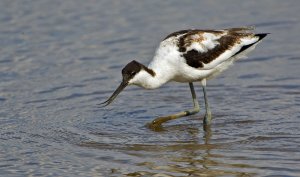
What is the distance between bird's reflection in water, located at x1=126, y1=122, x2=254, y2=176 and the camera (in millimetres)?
8320

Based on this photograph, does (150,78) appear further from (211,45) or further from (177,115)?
(211,45)

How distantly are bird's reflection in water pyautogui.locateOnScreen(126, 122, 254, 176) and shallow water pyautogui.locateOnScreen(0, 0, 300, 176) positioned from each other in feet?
0.04

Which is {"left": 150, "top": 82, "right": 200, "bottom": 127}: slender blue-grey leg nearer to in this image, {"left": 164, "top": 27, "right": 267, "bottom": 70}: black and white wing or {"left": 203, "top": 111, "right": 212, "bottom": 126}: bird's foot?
{"left": 203, "top": 111, "right": 212, "bottom": 126}: bird's foot

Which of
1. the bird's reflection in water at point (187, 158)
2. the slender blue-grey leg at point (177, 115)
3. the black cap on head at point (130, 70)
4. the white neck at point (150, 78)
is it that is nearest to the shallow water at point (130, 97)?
the bird's reflection in water at point (187, 158)

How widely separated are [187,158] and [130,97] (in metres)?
2.81

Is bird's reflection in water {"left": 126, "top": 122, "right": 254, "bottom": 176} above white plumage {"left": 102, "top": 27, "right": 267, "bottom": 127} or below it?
below

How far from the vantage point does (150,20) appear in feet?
48.1

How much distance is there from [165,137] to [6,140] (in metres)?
1.90

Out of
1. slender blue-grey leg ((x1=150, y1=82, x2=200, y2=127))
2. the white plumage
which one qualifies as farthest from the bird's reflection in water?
the white plumage

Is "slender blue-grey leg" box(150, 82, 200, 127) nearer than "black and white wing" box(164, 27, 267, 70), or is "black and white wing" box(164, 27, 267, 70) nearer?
"black and white wing" box(164, 27, 267, 70)

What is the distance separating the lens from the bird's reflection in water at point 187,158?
27.3ft

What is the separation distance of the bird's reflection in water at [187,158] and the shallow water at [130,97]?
13mm

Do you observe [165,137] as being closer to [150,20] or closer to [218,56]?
[218,56]

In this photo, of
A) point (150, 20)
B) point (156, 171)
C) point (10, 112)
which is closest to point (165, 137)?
point (156, 171)
